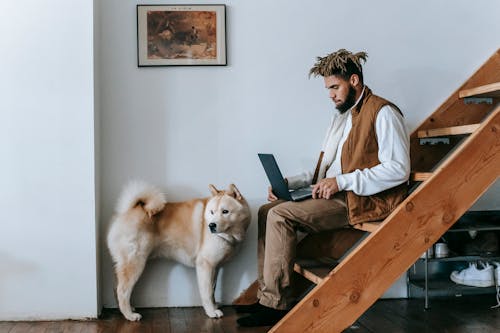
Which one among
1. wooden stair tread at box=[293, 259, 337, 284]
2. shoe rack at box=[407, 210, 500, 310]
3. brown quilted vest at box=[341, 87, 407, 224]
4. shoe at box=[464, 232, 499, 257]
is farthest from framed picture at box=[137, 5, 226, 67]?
shoe at box=[464, 232, 499, 257]

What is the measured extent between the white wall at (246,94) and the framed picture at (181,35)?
47 mm

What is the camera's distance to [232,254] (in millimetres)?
3365

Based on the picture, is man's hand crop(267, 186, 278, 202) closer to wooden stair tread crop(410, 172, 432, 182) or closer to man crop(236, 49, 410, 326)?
man crop(236, 49, 410, 326)

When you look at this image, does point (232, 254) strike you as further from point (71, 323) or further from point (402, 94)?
point (402, 94)

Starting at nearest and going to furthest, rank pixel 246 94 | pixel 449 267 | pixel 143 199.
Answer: pixel 143 199, pixel 246 94, pixel 449 267

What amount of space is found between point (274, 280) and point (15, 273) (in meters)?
1.36

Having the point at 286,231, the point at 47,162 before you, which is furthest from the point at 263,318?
the point at 47,162

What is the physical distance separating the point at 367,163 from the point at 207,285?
1039 mm

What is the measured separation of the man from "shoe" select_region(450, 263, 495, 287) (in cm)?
91

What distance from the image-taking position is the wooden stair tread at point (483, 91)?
296 centimetres

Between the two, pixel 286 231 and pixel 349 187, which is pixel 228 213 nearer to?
pixel 286 231

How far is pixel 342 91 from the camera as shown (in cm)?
302

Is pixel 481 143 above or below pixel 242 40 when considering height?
below

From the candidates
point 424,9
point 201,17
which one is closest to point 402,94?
point 424,9
